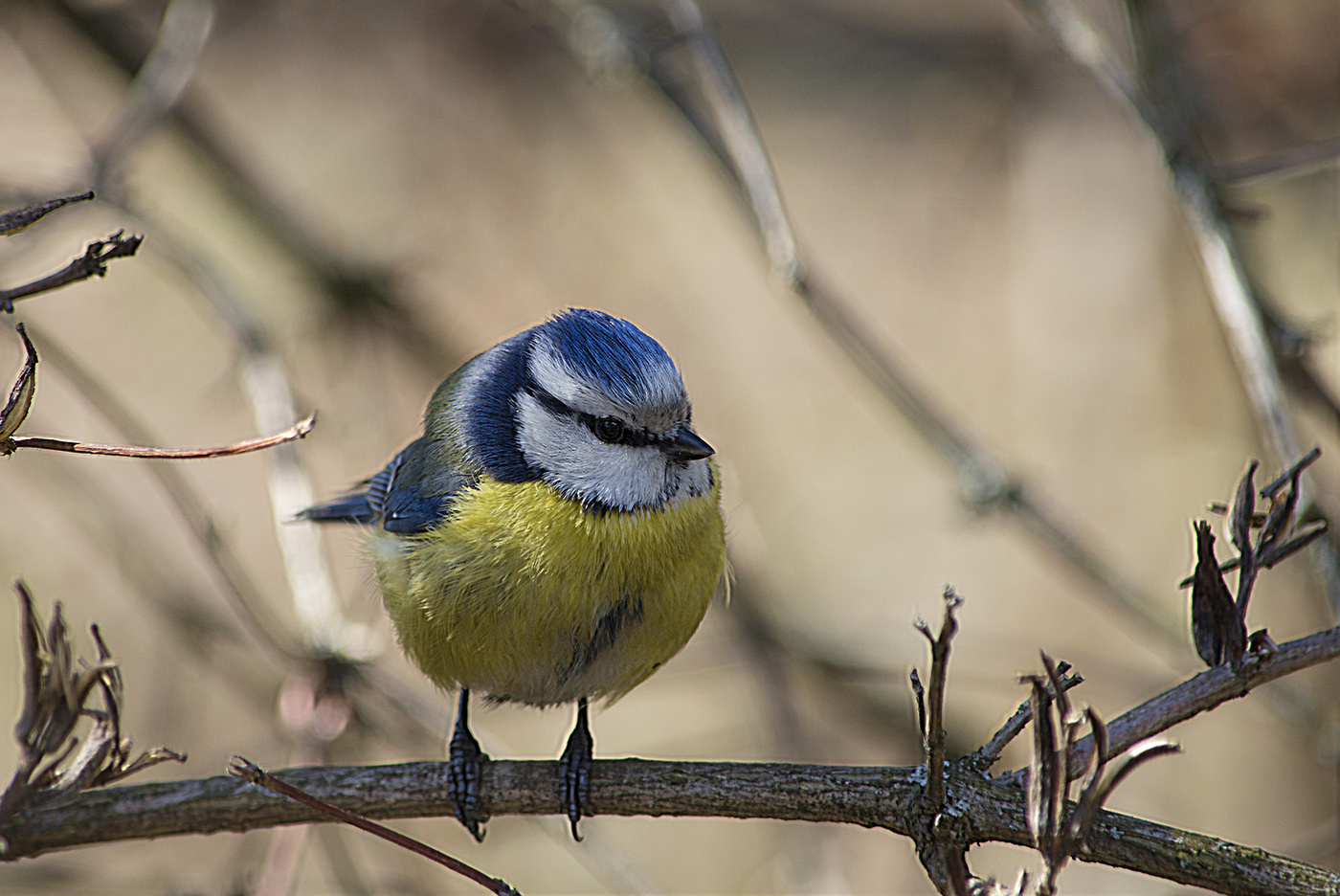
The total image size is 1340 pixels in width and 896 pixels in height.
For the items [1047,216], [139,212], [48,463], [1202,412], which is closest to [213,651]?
[48,463]

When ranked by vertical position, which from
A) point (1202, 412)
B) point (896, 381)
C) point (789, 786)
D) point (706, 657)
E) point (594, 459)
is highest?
point (1202, 412)

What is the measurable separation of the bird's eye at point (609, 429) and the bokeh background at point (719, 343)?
910 mm

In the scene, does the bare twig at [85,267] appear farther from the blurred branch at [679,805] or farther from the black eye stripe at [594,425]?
the black eye stripe at [594,425]

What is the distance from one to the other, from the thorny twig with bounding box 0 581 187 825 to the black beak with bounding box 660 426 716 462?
1033 mm

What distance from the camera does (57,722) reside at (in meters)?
1.52

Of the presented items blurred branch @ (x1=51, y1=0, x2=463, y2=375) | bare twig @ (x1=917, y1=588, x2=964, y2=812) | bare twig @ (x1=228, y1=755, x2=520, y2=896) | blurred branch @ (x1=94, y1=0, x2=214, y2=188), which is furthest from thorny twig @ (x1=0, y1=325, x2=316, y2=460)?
blurred branch @ (x1=51, y1=0, x2=463, y2=375)

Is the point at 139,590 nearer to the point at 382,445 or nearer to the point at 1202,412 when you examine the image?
the point at 382,445

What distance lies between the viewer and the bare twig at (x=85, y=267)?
123 centimetres

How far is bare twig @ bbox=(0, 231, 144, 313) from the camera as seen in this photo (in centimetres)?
123

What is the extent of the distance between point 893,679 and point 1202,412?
214 cm

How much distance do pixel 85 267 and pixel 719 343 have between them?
4.87 metres

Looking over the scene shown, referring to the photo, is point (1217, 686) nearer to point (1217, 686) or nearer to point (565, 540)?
point (1217, 686)

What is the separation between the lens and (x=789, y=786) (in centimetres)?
173

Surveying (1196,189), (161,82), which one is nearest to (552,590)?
(1196,189)
